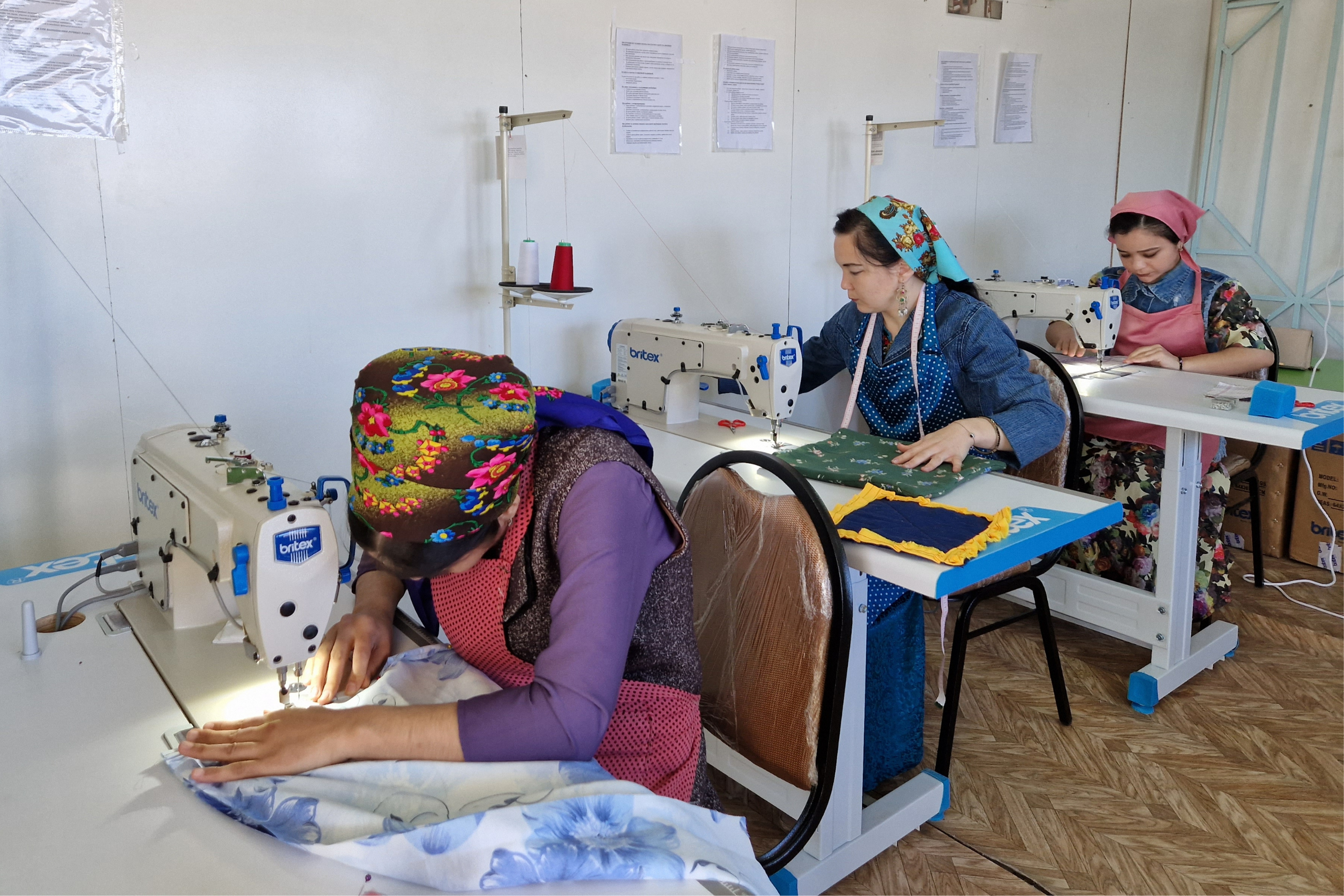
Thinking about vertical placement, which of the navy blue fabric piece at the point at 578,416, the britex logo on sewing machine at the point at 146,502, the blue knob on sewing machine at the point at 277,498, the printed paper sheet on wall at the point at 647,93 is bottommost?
the britex logo on sewing machine at the point at 146,502

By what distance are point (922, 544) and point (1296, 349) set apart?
349cm

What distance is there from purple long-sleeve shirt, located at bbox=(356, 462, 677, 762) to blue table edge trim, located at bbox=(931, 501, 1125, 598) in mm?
617

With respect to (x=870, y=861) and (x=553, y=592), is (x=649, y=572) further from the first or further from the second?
(x=870, y=861)

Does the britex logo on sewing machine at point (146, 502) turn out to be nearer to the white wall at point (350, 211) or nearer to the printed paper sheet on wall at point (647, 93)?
the white wall at point (350, 211)

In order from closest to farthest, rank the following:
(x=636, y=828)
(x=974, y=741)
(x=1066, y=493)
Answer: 1. (x=636, y=828)
2. (x=1066, y=493)
3. (x=974, y=741)

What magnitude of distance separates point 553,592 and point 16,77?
1650 millimetres

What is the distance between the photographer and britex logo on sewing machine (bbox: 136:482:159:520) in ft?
4.63

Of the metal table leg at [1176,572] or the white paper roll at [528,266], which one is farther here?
the metal table leg at [1176,572]

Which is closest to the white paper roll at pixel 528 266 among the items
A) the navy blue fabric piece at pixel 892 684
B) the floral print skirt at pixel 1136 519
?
the navy blue fabric piece at pixel 892 684

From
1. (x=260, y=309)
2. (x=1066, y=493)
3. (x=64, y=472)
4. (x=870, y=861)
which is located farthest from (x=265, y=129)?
(x=870, y=861)

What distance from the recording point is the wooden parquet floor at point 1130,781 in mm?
2035

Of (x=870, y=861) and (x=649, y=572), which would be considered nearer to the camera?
(x=649, y=572)

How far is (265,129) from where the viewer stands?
7.55ft

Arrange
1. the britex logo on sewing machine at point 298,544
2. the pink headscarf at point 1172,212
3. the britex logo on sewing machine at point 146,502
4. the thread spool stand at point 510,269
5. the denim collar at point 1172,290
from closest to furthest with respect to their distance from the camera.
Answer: the britex logo on sewing machine at point 298,544, the britex logo on sewing machine at point 146,502, the thread spool stand at point 510,269, the pink headscarf at point 1172,212, the denim collar at point 1172,290
